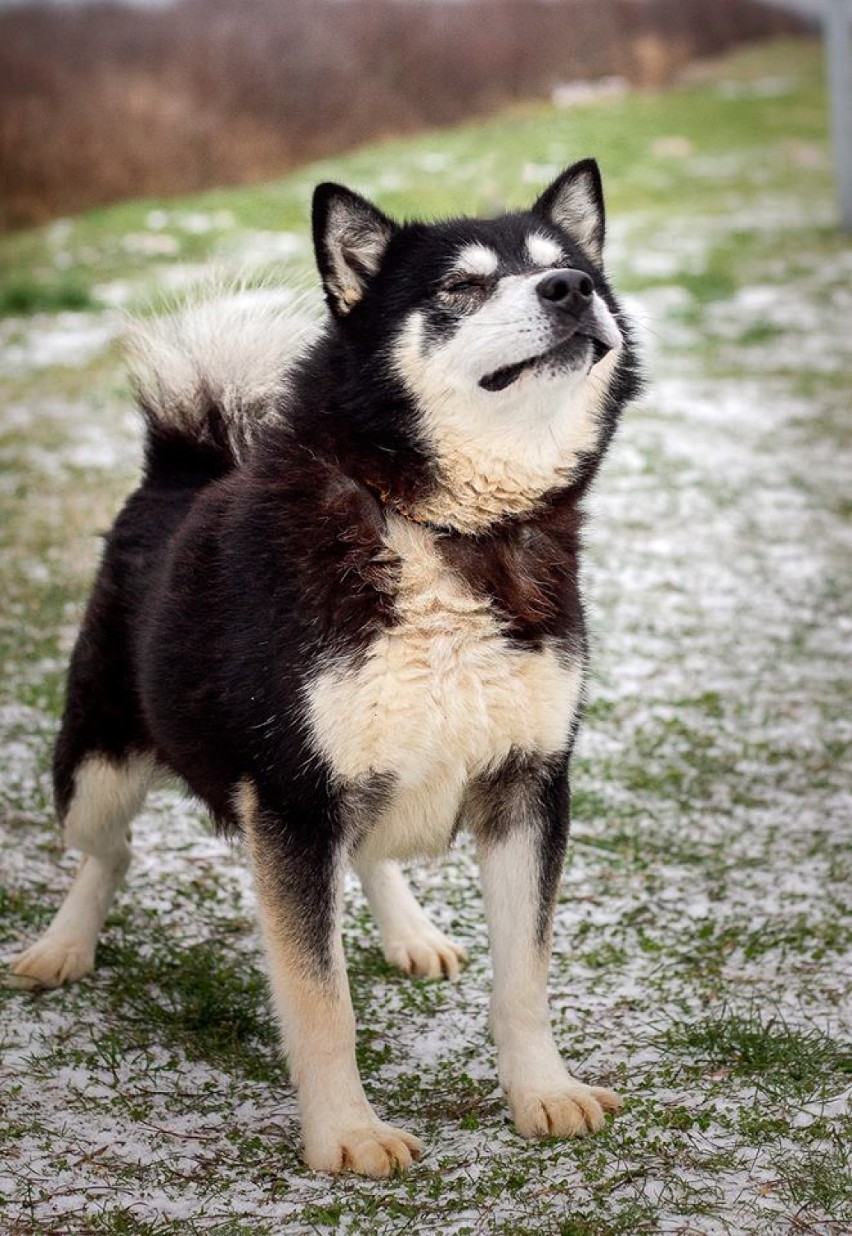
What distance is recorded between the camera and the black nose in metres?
2.46

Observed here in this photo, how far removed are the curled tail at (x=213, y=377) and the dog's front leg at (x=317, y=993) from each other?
95 cm

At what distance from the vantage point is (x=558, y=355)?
8.12ft

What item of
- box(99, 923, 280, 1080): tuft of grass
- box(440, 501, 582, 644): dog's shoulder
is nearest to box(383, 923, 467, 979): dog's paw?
box(99, 923, 280, 1080): tuft of grass

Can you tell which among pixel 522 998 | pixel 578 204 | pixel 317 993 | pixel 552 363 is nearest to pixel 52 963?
pixel 317 993

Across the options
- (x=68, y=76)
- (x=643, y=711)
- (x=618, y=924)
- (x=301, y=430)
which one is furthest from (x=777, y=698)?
(x=68, y=76)

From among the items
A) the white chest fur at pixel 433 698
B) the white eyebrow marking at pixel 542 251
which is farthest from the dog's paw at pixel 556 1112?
the white eyebrow marking at pixel 542 251

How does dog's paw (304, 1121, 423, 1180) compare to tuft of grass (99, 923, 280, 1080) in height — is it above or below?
above

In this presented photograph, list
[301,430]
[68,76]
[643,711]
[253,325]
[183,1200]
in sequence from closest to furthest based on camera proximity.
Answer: [183,1200], [301,430], [253,325], [643,711], [68,76]

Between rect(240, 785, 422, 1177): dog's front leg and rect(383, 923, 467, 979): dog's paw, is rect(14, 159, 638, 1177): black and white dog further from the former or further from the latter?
rect(383, 923, 467, 979): dog's paw

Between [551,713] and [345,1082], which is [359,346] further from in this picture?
[345,1082]

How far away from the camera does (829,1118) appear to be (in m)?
2.56

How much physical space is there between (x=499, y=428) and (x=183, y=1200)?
1.31m

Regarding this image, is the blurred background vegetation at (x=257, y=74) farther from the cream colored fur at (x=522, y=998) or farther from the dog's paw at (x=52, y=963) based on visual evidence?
the cream colored fur at (x=522, y=998)

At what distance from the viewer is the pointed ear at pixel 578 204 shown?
9.53 feet
